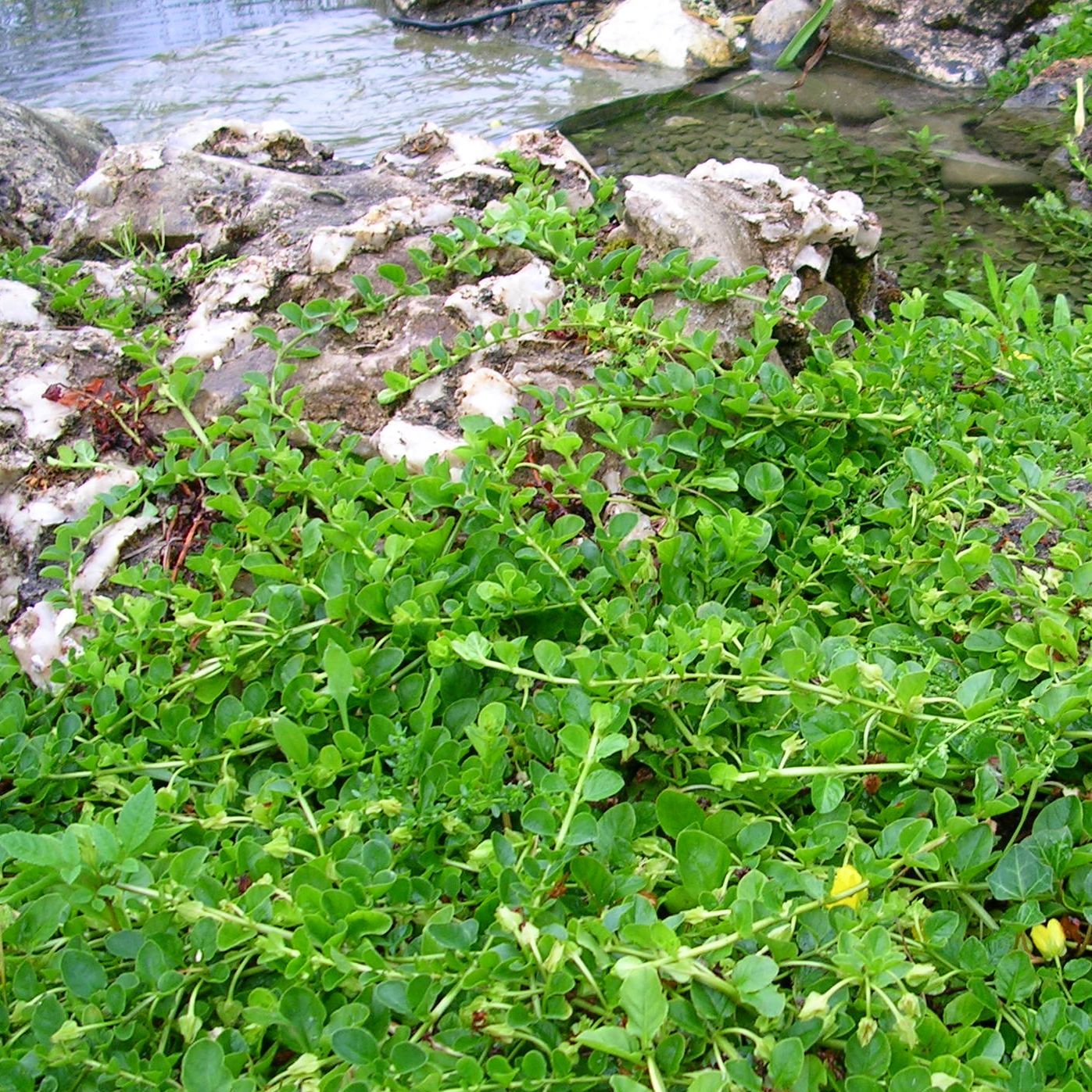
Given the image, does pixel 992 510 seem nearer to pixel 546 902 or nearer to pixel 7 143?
pixel 546 902

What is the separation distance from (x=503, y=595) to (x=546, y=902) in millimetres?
527

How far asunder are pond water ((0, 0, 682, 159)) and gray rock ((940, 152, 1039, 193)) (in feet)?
8.06

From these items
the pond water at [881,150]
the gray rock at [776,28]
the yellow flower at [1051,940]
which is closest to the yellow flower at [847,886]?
the yellow flower at [1051,940]

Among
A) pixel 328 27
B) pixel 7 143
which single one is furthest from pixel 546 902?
pixel 328 27

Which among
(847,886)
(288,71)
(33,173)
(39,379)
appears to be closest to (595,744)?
(847,886)

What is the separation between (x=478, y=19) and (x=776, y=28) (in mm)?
2627

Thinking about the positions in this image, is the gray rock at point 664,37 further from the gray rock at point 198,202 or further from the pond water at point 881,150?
the gray rock at point 198,202

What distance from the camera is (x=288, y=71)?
7898mm

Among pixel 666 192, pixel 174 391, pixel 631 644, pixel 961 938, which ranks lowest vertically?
pixel 961 938

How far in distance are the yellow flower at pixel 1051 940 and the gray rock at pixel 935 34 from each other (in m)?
6.50

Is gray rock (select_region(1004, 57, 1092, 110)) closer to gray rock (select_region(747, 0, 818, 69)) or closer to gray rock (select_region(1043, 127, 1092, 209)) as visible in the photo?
gray rock (select_region(1043, 127, 1092, 209))

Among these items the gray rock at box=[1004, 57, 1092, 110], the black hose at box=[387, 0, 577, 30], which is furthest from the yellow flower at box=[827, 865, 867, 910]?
the black hose at box=[387, 0, 577, 30]

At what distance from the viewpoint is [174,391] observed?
2211mm

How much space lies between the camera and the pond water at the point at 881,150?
460 centimetres
